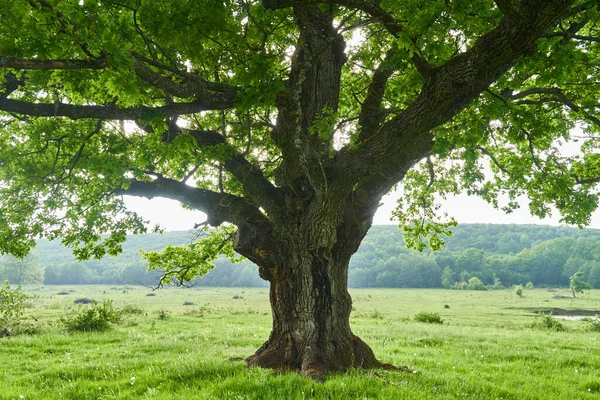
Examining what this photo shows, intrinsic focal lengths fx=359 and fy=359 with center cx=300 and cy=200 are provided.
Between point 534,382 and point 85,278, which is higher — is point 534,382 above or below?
above

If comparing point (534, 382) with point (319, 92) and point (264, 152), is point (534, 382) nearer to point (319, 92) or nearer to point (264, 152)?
point (319, 92)

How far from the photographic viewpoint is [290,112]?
801 cm

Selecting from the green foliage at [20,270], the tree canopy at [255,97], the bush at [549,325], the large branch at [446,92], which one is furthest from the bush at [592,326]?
the green foliage at [20,270]

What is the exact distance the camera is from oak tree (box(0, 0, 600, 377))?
5590 mm

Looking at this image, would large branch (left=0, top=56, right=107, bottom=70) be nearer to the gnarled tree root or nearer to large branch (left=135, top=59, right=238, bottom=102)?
large branch (left=135, top=59, right=238, bottom=102)

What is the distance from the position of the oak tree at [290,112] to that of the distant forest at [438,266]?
115 metres

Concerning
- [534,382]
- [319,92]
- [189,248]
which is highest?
[319,92]

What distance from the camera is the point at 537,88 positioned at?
9.52 m

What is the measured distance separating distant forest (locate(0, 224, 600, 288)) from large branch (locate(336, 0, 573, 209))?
11935 centimetres

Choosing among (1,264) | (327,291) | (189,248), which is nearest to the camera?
(327,291)

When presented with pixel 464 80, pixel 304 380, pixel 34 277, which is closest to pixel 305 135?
pixel 464 80

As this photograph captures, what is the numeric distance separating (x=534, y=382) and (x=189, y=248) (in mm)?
11315

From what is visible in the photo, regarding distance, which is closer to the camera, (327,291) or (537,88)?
(327,291)

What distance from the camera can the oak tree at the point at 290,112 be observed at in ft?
18.3
